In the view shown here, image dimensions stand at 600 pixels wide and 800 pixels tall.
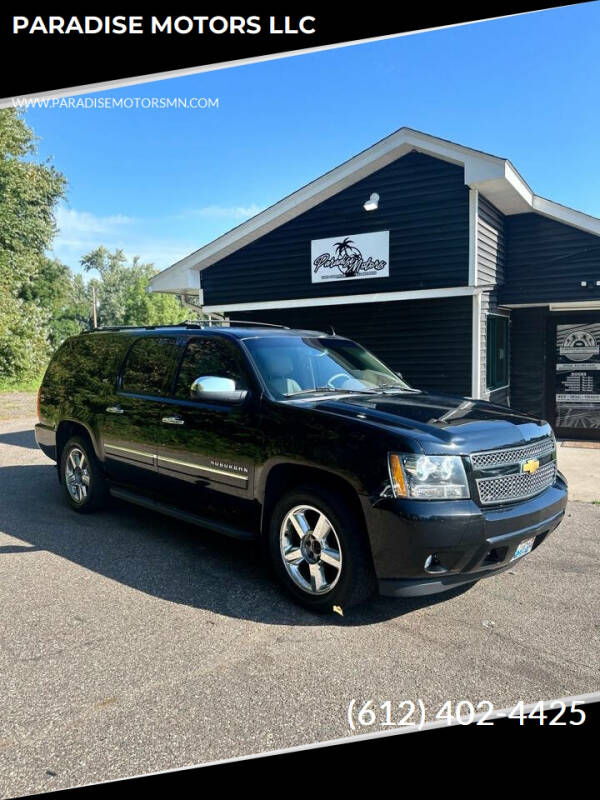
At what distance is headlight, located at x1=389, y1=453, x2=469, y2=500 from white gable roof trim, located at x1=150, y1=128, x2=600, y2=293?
24.8 feet

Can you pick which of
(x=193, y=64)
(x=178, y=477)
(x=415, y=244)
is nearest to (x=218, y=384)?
(x=178, y=477)

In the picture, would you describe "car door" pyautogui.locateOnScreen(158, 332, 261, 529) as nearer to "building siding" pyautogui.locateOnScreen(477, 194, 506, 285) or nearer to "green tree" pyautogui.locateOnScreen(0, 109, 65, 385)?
"building siding" pyautogui.locateOnScreen(477, 194, 506, 285)

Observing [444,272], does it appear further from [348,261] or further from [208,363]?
[208,363]

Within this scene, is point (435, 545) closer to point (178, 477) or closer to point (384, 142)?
point (178, 477)

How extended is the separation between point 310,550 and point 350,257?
850cm

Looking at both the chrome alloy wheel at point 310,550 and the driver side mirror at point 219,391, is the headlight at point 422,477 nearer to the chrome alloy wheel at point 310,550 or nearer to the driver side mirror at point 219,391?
the chrome alloy wheel at point 310,550

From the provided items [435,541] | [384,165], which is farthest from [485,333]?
[435,541]

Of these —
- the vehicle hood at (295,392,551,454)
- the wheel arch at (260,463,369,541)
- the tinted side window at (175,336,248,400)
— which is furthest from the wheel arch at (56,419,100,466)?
the vehicle hood at (295,392,551,454)

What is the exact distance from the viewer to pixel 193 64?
5.82 m

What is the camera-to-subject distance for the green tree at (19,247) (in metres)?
27.3

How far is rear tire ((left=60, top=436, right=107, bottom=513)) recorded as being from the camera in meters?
5.79

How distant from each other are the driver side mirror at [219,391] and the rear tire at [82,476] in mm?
2103

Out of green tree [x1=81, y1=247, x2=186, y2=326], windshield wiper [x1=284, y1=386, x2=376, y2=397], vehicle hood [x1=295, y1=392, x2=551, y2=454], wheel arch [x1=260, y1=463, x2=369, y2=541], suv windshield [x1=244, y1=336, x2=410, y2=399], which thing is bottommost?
wheel arch [x1=260, y1=463, x2=369, y2=541]

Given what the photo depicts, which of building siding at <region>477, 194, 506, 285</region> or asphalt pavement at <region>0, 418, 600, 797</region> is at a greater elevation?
building siding at <region>477, 194, 506, 285</region>
